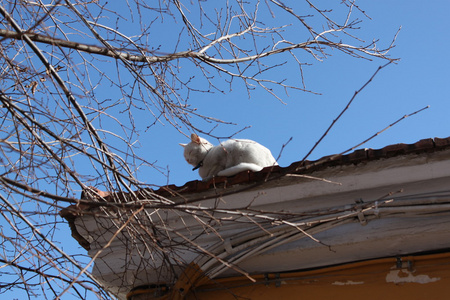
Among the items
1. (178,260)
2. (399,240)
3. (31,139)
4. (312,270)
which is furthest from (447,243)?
(31,139)

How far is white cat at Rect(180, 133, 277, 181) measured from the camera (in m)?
5.34

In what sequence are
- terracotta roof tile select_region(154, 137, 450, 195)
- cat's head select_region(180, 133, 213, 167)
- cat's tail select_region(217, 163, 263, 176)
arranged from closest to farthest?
terracotta roof tile select_region(154, 137, 450, 195)
cat's tail select_region(217, 163, 263, 176)
cat's head select_region(180, 133, 213, 167)

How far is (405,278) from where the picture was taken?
4.35 meters

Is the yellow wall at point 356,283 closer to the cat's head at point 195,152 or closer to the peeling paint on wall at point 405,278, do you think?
the peeling paint on wall at point 405,278

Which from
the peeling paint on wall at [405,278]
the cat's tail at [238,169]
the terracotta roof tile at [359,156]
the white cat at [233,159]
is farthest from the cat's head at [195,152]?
the peeling paint on wall at [405,278]

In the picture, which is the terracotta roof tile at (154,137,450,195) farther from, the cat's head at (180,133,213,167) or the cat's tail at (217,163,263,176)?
the cat's head at (180,133,213,167)

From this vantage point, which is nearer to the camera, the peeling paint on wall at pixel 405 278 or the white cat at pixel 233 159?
the peeling paint on wall at pixel 405 278

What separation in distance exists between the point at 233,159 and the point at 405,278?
1723 mm

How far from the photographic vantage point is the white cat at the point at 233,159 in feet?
17.5

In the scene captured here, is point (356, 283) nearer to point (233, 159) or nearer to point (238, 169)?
point (238, 169)

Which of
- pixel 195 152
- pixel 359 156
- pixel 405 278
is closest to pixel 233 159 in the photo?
pixel 195 152

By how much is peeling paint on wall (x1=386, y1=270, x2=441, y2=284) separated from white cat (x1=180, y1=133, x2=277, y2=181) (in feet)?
4.33

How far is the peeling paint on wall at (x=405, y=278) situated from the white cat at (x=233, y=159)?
52.0 inches

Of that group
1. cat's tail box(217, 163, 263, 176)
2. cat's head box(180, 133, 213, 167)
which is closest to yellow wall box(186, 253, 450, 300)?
cat's tail box(217, 163, 263, 176)
